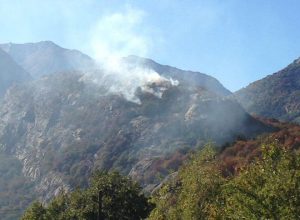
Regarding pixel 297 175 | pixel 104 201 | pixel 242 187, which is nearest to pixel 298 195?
pixel 297 175

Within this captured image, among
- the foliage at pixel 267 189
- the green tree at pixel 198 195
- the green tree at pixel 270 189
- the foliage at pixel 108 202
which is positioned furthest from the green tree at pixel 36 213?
the green tree at pixel 270 189

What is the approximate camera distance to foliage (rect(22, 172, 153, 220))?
6756 centimetres

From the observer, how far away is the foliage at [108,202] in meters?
67.6

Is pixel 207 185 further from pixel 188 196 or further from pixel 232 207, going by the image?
pixel 232 207

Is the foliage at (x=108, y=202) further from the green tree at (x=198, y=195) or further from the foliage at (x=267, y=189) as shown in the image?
the foliage at (x=267, y=189)

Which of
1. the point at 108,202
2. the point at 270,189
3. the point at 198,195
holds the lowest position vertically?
the point at 108,202

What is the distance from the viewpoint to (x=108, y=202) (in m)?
68.2

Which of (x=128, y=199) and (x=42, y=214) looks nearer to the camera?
(x=128, y=199)

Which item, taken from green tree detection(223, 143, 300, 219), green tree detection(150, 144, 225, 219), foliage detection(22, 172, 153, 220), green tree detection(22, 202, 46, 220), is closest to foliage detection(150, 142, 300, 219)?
green tree detection(223, 143, 300, 219)

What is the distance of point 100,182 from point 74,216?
5879 mm

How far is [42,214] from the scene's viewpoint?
7488 centimetres

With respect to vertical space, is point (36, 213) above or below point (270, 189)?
below

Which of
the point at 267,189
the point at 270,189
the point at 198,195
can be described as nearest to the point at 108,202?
the point at 198,195

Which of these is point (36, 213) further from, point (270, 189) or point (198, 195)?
point (270, 189)
